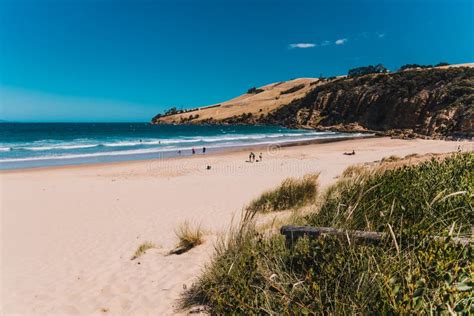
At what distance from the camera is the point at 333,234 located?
3.33 m

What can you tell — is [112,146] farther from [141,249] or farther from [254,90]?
[254,90]

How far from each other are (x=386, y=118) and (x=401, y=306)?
57.9 meters

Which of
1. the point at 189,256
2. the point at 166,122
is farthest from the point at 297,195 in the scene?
the point at 166,122

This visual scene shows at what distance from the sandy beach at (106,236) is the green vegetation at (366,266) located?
3.42 ft

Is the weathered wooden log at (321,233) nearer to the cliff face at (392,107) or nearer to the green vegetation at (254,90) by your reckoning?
the cliff face at (392,107)

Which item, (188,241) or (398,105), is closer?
(188,241)

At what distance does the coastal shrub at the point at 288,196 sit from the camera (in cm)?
837

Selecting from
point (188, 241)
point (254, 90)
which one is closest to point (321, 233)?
point (188, 241)

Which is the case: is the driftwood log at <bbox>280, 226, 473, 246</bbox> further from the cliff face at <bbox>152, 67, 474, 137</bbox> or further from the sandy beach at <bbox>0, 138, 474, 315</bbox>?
the cliff face at <bbox>152, 67, 474, 137</bbox>

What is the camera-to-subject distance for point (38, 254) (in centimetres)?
665

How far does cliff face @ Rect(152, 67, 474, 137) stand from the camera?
41.7 metres

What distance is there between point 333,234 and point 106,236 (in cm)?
581

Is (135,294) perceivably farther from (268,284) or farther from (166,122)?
(166,122)

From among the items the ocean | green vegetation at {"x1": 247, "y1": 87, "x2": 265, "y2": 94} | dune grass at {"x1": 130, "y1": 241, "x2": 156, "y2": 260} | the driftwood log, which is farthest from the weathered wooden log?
green vegetation at {"x1": 247, "y1": 87, "x2": 265, "y2": 94}
